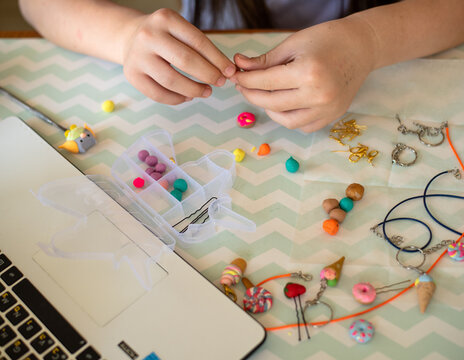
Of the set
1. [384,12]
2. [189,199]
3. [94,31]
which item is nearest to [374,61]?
[384,12]

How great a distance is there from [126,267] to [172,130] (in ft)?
0.87

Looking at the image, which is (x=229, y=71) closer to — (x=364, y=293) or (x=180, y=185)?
(x=180, y=185)

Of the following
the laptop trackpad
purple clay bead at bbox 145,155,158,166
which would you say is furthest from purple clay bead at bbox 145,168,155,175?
the laptop trackpad

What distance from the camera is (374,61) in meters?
0.72

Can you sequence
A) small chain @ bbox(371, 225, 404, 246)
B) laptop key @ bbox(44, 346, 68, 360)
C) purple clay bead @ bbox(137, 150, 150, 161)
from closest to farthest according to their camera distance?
laptop key @ bbox(44, 346, 68, 360) → small chain @ bbox(371, 225, 404, 246) → purple clay bead @ bbox(137, 150, 150, 161)

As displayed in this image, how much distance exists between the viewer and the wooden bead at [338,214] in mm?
600

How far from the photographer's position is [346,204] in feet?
2.00

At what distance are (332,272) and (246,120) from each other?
29 centimetres

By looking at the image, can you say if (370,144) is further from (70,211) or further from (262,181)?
(70,211)

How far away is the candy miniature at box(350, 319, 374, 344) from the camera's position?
1.66 ft

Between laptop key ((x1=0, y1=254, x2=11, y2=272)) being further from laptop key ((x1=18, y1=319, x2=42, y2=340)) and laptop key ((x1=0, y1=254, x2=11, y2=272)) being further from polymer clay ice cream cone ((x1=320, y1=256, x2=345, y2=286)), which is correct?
polymer clay ice cream cone ((x1=320, y1=256, x2=345, y2=286))

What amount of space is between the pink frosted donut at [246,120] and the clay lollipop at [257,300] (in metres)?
0.28

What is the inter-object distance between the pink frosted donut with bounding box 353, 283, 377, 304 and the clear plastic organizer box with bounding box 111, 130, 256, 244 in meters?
0.16

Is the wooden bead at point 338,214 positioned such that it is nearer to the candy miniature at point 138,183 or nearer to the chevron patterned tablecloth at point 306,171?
the chevron patterned tablecloth at point 306,171
